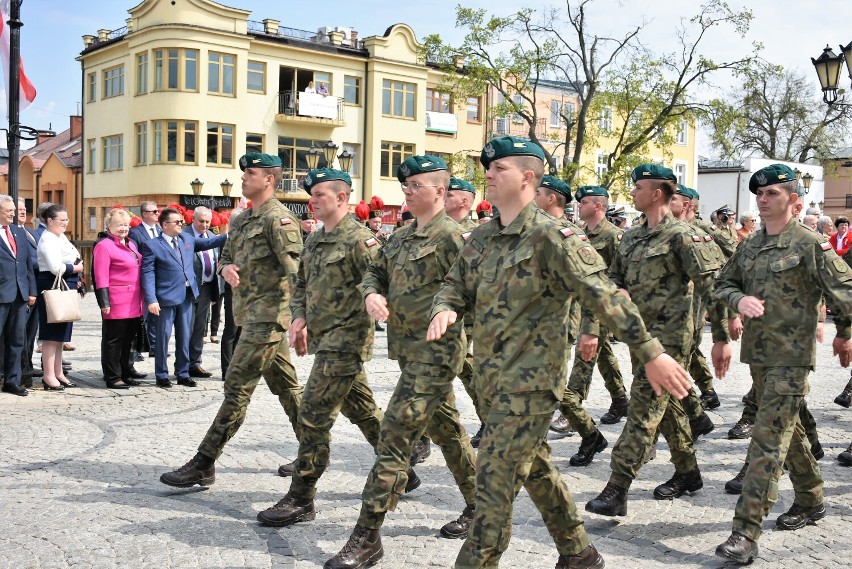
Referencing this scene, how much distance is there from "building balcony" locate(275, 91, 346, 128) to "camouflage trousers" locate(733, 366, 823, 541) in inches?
1563

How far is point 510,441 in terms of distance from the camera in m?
4.14

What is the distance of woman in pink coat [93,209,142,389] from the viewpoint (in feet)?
35.8

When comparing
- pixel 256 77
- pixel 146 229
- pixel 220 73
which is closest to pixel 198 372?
pixel 146 229

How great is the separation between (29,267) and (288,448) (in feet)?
15.1

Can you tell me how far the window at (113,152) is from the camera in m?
43.8

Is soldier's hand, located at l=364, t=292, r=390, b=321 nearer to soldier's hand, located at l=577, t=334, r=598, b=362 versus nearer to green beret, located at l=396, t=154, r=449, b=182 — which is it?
green beret, located at l=396, t=154, r=449, b=182

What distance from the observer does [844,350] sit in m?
5.93

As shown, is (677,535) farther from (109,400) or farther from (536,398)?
(109,400)

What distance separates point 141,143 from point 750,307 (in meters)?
40.5

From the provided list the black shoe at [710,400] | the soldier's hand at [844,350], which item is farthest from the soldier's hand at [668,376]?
the black shoe at [710,400]

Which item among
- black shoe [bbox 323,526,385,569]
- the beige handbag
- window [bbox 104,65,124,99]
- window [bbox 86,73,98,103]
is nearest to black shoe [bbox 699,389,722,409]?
black shoe [bbox 323,526,385,569]

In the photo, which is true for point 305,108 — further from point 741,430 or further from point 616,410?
point 741,430

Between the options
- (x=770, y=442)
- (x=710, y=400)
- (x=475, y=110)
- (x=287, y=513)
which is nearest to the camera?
(x=770, y=442)

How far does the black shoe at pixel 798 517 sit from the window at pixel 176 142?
3818 centimetres
